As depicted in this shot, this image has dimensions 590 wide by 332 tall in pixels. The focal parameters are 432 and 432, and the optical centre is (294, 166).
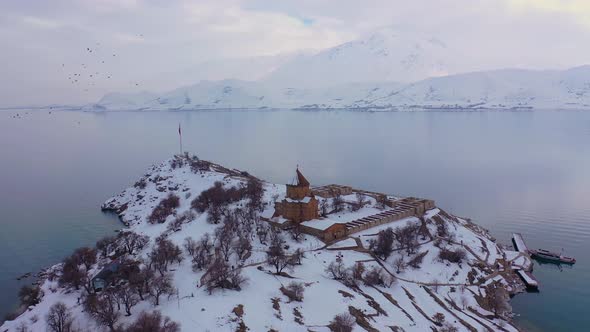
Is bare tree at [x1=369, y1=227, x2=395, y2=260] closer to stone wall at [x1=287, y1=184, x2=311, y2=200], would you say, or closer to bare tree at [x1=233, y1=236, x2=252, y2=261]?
stone wall at [x1=287, y1=184, x2=311, y2=200]

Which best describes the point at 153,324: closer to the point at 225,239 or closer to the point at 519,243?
the point at 225,239

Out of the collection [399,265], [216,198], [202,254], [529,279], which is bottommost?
[529,279]

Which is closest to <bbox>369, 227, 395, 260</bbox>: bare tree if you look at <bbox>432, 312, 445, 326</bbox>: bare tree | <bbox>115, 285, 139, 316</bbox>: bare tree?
<bbox>432, 312, 445, 326</bbox>: bare tree

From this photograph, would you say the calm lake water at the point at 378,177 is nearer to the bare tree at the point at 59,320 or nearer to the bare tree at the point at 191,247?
the bare tree at the point at 59,320

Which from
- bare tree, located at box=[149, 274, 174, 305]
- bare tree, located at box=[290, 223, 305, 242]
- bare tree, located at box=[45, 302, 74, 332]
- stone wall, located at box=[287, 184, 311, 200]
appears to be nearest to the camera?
bare tree, located at box=[45, 302, 74, 332]

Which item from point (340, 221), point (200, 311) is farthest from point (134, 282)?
point (340, 221)

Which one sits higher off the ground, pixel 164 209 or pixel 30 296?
pixel 164 209

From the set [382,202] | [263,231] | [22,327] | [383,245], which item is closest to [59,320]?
[22,327]
